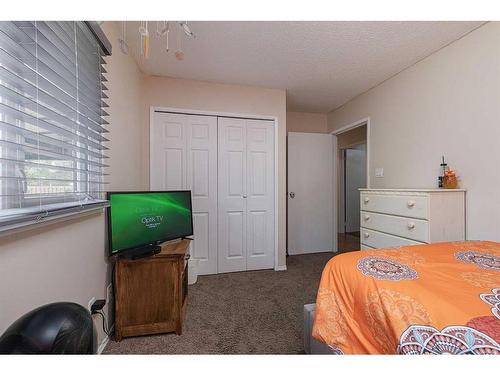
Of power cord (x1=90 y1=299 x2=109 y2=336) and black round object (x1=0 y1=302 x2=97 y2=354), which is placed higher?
black round object (x1=0 y1=302 x2=97 y2=354)

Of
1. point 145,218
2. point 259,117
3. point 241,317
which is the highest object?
point 259,117

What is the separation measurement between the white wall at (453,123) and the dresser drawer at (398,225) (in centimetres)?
46

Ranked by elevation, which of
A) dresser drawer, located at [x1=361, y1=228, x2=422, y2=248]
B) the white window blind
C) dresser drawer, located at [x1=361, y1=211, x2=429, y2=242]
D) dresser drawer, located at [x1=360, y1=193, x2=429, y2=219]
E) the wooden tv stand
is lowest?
the wooden tv stand

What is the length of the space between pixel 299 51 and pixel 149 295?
7.96 ft

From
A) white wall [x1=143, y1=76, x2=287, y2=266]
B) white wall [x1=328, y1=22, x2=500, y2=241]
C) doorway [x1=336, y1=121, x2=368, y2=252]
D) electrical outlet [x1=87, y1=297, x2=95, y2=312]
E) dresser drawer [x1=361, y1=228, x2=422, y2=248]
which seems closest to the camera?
electrical outlet [x1=87, y1=297, x2=95, y2=312]

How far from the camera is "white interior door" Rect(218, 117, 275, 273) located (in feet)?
9.34

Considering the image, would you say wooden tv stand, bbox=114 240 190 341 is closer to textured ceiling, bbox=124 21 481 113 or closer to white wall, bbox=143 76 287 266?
white wall, bbox=143 76 287 266

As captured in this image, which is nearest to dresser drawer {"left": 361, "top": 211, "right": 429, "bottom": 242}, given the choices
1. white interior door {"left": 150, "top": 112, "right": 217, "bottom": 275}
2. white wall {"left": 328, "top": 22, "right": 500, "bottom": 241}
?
white wall {"left": 328, "top": 22, "right": 500, "bottom": 241}

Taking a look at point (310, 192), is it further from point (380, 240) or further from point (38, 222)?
point (38, 222)

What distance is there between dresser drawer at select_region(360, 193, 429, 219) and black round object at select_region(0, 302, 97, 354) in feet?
7.06

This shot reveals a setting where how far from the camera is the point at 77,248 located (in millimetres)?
1199

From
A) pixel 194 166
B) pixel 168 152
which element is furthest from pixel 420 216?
pixel 168 152
